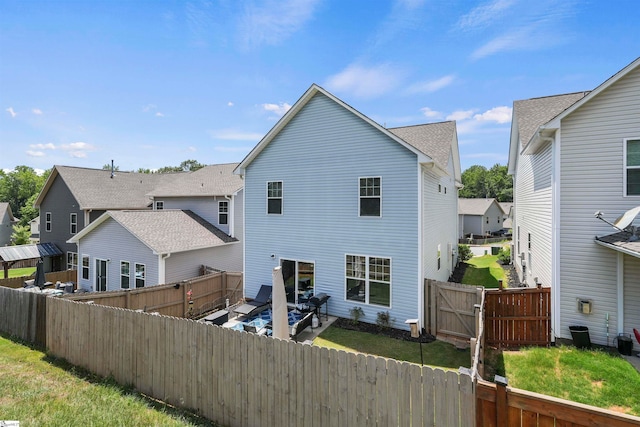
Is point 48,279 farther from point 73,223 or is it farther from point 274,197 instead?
point 274,197

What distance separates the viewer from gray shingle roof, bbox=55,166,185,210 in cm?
2209

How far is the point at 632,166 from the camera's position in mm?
7973

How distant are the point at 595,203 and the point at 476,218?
39.0m

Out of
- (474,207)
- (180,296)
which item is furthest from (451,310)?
(474,207)

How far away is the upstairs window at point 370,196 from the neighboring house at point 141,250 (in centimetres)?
905

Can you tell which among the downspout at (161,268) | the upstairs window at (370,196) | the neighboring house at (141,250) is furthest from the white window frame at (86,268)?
the upstairs window at (370,196)

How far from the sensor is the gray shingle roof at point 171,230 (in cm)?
1434

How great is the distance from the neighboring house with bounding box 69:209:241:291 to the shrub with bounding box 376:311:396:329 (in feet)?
31.5

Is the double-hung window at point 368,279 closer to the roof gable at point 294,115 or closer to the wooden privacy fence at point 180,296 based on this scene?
the roof gable at point 294,115

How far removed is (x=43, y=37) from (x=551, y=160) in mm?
17010

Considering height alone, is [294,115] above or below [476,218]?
above

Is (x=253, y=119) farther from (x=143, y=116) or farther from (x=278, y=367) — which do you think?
(x=278, y=367)

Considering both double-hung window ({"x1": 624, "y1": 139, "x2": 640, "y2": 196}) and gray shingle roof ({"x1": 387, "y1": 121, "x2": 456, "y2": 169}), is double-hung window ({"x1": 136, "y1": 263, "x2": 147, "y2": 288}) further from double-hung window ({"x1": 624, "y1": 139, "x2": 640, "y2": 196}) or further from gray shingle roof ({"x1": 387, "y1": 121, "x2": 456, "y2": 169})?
double-hung window ({"x1": 624, "y1": 139, "x2": 640, "y2": 196})

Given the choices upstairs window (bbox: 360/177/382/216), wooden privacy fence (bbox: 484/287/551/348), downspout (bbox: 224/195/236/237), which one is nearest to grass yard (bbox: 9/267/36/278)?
downspout (bbox: 224/195/236/237)
